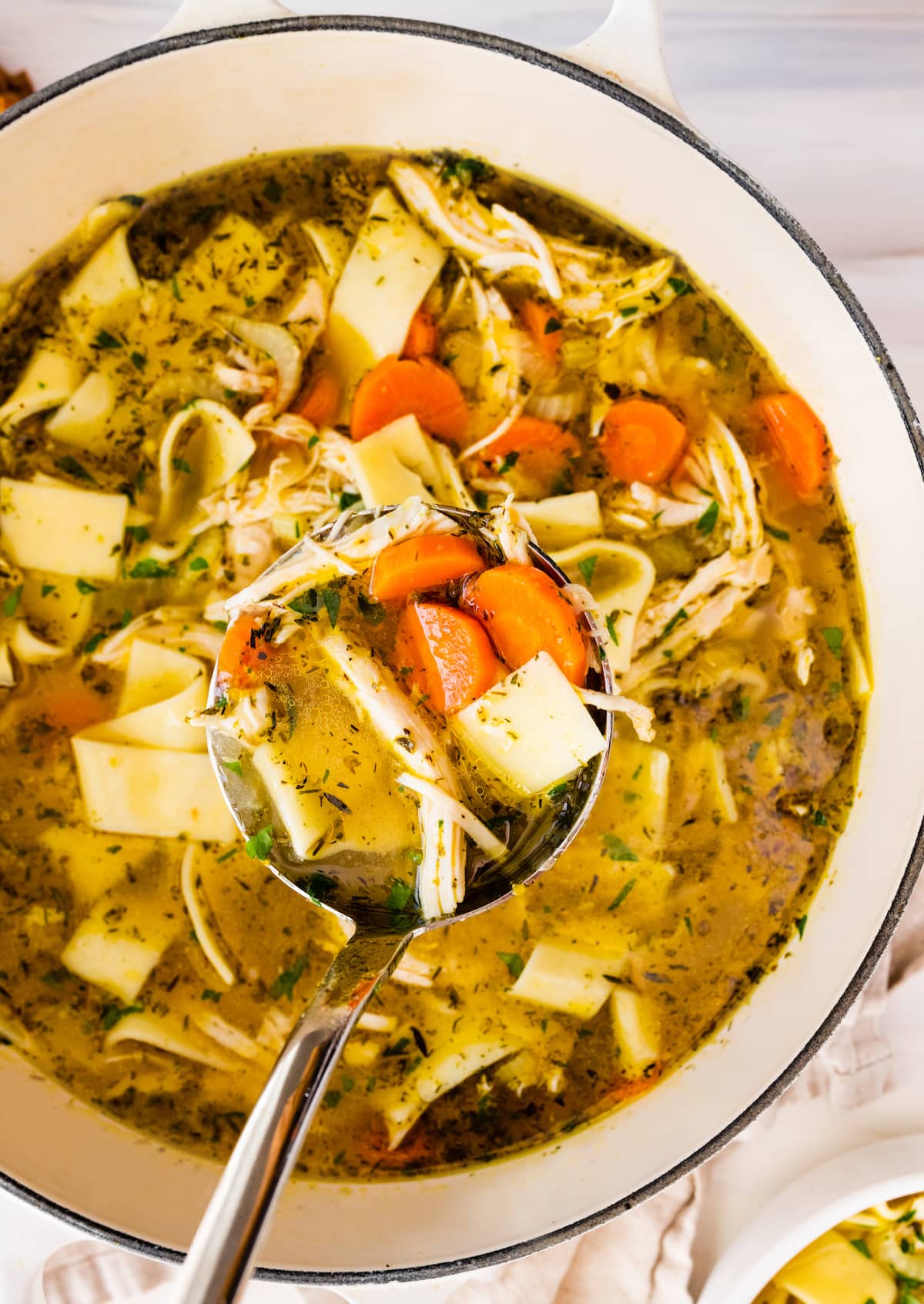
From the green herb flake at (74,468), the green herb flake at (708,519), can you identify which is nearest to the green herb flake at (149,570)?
the green herb flake at (74,468)

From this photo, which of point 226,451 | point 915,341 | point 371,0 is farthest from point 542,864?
point 371,0

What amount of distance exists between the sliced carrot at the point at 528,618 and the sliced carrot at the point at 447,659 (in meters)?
0.04

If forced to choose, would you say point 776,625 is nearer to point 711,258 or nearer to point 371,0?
point 711,258

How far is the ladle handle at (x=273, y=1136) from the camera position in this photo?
1.52 m

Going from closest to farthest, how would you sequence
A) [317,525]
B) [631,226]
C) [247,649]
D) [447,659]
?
[447,659], [247,649], [317,525], [631,226]

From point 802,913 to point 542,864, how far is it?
3.28 ft

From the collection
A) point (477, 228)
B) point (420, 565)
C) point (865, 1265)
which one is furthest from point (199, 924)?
point (865, 1265)

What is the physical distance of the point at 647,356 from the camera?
2.88m

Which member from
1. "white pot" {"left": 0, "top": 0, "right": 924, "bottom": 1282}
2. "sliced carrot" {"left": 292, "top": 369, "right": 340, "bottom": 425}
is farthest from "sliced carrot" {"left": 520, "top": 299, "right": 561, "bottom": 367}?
"sliced carrot" {"left": 292, "top": 369, "right": 340, "bottom": 425}

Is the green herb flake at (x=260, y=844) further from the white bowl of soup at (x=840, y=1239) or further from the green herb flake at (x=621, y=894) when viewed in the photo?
the white bowl of soup at (x=840, y=1239)

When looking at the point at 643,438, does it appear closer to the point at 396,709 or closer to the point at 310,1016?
the point at 396,709

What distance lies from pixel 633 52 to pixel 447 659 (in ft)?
4.61

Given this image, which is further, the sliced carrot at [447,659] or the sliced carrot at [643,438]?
the sliced carrot at [643,438]

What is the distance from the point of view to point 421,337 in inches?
112
